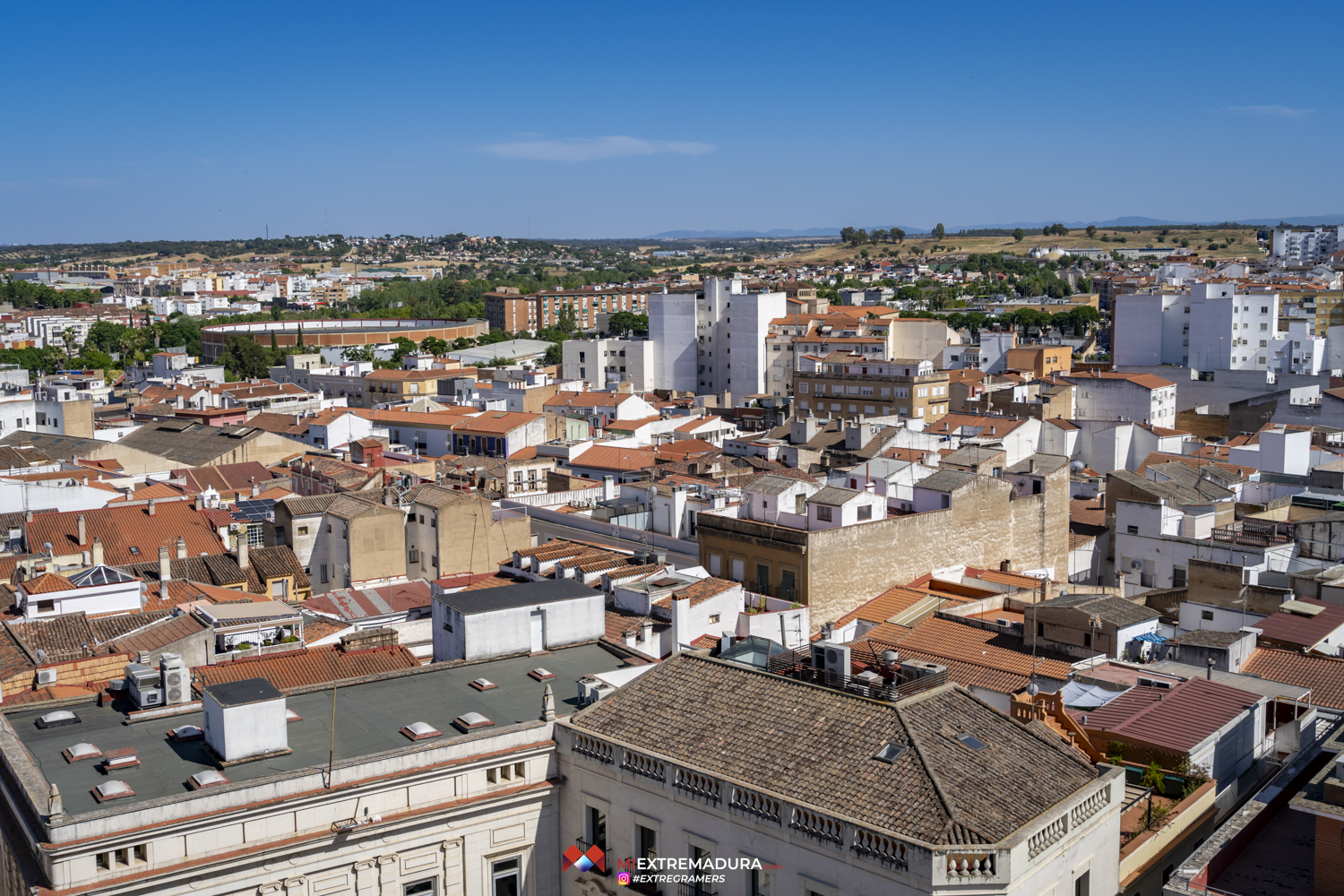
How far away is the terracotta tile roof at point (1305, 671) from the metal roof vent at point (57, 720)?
2017cm

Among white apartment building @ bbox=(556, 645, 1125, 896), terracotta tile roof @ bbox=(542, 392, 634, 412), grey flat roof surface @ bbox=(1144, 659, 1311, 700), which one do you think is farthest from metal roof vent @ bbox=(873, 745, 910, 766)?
terracotta tile roof @ bbox=(542, 392, 634, 412)

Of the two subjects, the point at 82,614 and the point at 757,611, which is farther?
the point at 757,611

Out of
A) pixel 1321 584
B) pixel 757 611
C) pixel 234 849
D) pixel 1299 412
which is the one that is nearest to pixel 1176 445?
pixel 1299 412

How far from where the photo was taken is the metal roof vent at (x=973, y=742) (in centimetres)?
1463

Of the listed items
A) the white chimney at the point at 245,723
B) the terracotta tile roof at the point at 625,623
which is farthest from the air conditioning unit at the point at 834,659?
the terracotta tile roof at the point at 625,623

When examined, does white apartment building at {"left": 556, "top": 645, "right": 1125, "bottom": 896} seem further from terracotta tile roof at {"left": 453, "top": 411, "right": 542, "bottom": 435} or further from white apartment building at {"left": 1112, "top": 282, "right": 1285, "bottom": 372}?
white apartment building at {"left": 1112, "top": 282, "right": 1285, "bottom": 372}

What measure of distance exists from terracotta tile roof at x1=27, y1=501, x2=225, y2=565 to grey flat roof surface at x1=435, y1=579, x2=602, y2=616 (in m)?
20.4

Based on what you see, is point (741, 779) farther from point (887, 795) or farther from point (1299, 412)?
point (1299, 412)

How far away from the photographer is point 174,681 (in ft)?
58.4

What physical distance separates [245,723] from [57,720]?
11.5 feet

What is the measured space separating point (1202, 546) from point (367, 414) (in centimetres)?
5093

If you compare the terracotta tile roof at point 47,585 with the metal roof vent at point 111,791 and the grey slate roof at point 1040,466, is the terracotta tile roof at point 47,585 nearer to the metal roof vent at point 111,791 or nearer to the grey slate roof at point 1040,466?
the metal roof vent at point 111,791

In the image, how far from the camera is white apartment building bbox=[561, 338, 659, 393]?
357ft

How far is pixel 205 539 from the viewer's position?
39781 mm
